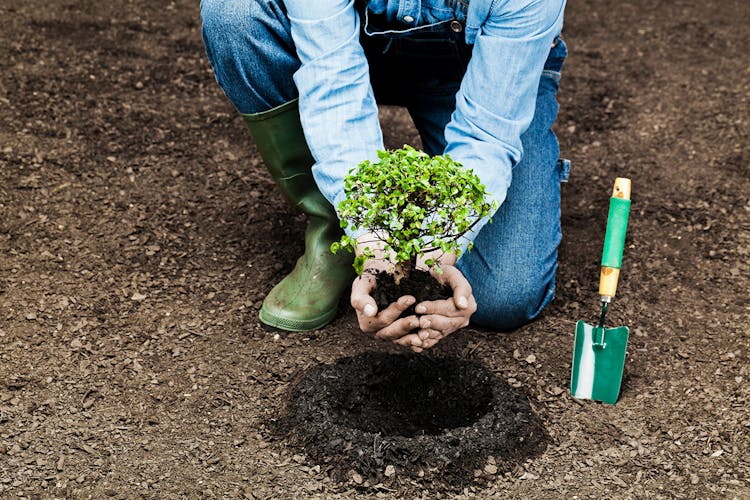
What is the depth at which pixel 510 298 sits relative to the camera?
2410 mm

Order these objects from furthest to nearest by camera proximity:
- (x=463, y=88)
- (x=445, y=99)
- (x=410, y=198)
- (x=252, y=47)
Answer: (x=445, y=99), (x=252, y=47), (x=463, y=88), (x=410, y=198)

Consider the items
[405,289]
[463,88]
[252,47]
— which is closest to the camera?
[405,289]

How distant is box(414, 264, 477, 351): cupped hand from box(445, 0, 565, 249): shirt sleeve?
0.16 meters

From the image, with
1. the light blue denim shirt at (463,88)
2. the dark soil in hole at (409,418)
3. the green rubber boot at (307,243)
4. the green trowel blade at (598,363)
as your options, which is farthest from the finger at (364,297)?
the green trowel blade at (598,363)

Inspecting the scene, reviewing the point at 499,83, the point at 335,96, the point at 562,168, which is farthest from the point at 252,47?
the point at 562,168

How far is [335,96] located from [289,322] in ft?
2.18

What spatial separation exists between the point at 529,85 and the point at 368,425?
914mm

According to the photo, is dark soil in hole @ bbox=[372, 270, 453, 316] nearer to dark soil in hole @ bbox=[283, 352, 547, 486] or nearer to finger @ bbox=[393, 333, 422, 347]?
finger @ bbox=[393, 333, 422, 347]

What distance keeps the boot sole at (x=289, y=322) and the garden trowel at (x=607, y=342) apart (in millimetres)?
702

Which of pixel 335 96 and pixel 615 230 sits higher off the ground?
pixel 335 96

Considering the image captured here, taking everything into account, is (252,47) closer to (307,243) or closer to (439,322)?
(307,243)

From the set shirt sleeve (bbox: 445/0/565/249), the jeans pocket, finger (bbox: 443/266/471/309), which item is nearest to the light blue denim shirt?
shirt sleeve (bbox: 445/0/565/249)

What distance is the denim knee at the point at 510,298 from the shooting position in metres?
2.42

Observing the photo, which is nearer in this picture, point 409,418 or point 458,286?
point 458,286
